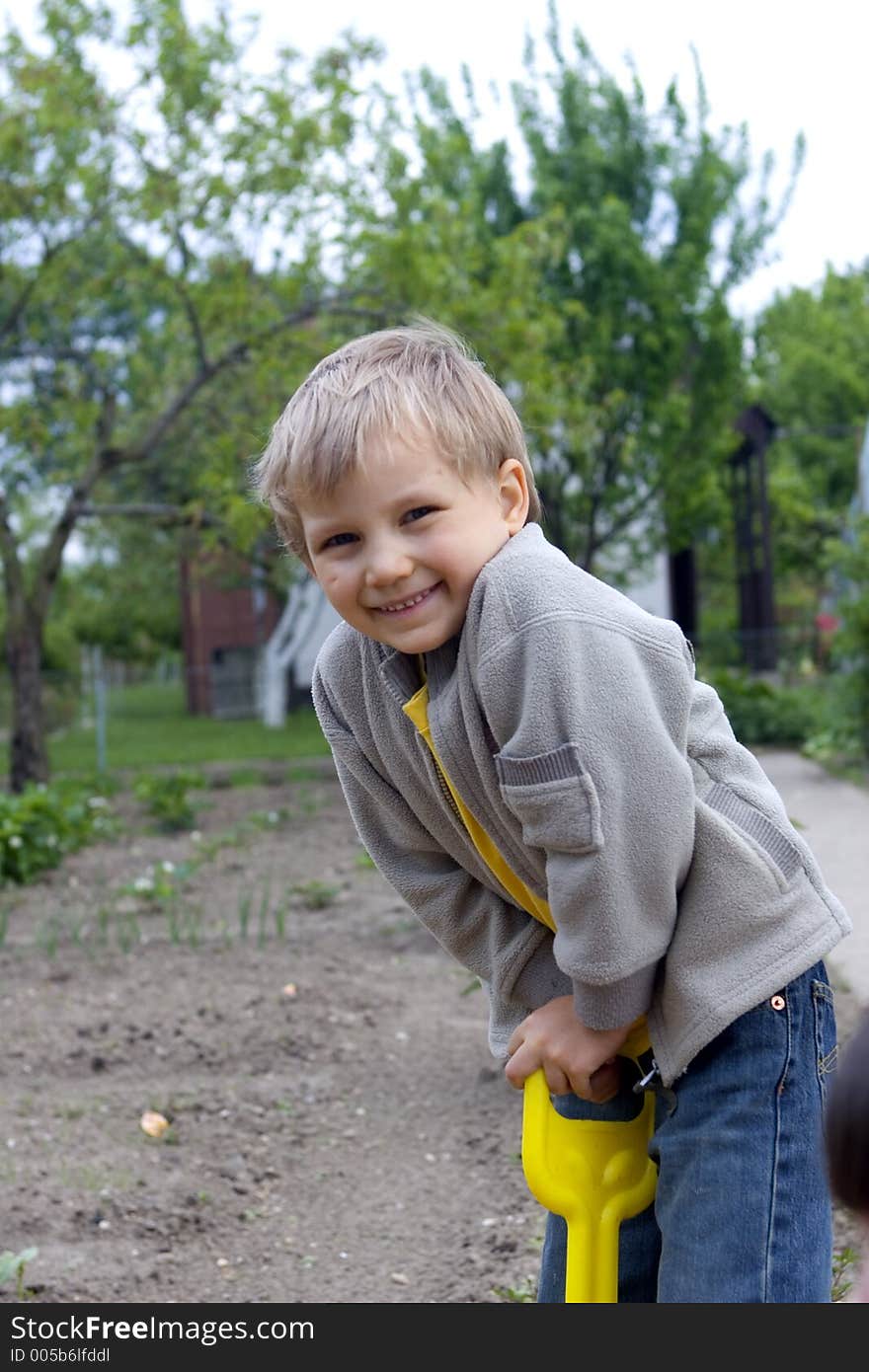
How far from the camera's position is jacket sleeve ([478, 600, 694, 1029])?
1.51m

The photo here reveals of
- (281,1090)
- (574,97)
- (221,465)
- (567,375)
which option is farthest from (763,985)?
(574,97)

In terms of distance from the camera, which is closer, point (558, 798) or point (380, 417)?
point (558, 798)

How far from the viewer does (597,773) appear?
1504 millimetres

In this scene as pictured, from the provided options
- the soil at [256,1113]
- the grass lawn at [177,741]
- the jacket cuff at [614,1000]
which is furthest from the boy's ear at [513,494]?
the grass lawn at [177,741]

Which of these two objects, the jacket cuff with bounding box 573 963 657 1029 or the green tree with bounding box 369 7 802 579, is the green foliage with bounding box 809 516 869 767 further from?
the jacket cuff with bounding box 573 963 657 1029

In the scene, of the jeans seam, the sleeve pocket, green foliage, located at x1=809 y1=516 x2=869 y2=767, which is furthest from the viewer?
green foliage, located at x1=809 y1=516 x2=869 y2=767

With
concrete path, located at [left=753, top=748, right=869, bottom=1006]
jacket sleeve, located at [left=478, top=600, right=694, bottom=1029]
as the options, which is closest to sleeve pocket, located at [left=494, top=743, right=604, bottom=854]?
jacket sleeve, located at [left=478, top=600, right=694, bottom=1029]

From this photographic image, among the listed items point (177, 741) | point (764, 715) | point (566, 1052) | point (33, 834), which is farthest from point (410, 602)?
point (177, 741)

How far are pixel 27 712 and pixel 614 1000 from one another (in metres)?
9.18

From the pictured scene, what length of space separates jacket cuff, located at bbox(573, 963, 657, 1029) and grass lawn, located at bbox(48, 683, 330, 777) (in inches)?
A: 474

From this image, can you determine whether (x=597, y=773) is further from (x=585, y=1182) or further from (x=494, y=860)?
(x=585, y=1182)

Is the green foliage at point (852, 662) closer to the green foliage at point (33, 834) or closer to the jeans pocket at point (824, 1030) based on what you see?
the green foliage at point (33, 834)

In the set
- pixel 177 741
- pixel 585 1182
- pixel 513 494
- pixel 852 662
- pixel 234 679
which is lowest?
pixel 177 741
